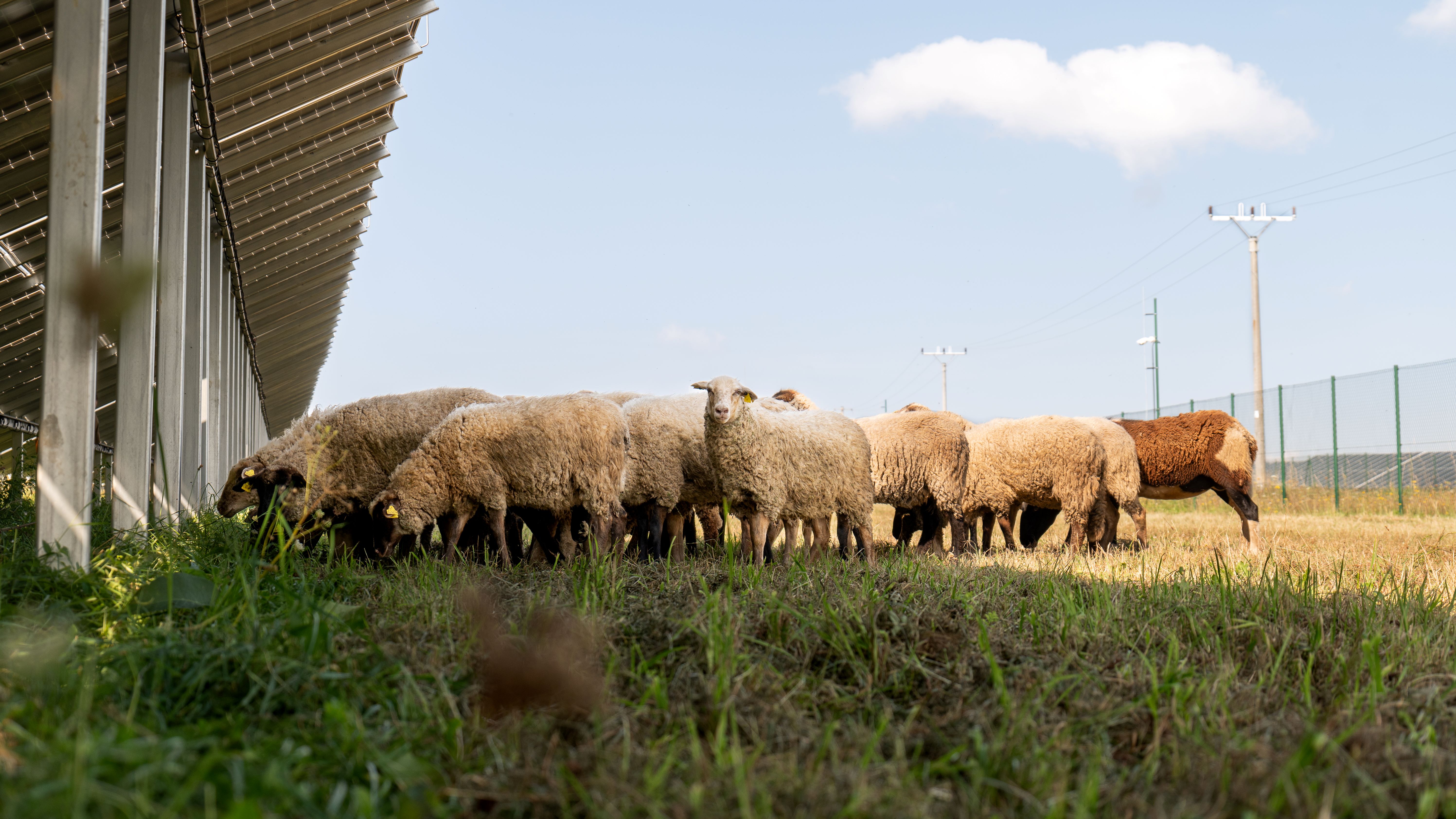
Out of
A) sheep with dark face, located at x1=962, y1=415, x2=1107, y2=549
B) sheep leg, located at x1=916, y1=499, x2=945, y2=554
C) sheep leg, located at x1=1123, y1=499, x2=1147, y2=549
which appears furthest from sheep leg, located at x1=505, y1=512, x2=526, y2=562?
sheep leg, located at x1=1123, y1=499, x2=1147, y2=549

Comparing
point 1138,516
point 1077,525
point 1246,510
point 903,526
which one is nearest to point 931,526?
point 903,526

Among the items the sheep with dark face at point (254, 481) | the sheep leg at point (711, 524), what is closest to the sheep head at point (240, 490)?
the sheep with dark face at point (254, 481)

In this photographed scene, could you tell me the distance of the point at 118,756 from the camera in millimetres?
1920

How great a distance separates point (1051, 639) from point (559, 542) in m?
5.34

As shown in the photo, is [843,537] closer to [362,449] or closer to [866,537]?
[866,537]

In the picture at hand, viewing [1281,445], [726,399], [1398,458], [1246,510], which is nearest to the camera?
[726,399]

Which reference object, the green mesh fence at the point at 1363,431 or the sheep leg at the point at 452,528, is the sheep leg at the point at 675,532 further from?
the green mesh fence at the point at 1363,431

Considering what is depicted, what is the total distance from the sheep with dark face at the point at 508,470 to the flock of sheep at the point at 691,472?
0.04ft

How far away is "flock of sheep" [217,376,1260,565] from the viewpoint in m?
7.38

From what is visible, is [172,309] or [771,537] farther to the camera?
[771,537]

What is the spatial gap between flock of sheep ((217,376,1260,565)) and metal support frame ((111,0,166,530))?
80 cm

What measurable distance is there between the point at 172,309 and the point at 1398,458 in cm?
2000

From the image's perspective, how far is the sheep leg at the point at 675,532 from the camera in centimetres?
845

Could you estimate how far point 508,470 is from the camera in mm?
7449
